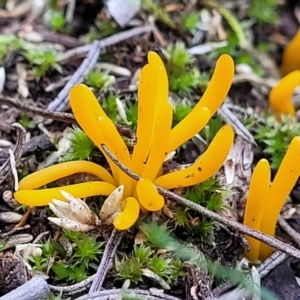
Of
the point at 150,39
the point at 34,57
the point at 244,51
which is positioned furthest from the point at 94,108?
the point at 244,51

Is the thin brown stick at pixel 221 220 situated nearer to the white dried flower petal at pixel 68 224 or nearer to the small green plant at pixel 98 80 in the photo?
the white dried flower petal at pixel 68 224

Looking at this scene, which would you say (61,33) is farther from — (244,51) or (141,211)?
(141,211)

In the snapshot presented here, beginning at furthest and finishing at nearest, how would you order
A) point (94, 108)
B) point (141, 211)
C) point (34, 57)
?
point (34, 57)
point (141, 211)
point (94, 108)

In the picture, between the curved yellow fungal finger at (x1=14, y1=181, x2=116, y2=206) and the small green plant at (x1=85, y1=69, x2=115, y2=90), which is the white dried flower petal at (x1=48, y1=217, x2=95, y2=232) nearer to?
the curved yellow fungal finger at (x1=14, y1=181, x2=116, y2=206)

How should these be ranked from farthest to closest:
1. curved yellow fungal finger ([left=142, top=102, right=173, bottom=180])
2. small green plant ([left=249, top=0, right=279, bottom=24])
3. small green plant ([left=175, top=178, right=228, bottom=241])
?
small green plant ([left=249, top=0, right=279, bottom=24])
small green plant ([left=175, top=178, right=228, bottom=241])
curved yellow fungal finger ([left=142, top=102, right=173, bottom=180])

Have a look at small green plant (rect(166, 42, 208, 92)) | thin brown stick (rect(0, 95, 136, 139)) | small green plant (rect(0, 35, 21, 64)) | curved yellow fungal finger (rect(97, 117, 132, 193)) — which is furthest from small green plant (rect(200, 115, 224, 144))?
small green plant (rect(0, 35, 21, 64))

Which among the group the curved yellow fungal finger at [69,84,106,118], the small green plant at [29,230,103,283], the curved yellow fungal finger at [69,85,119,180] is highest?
the curved yellow fungal finger at [69,84,106,118]

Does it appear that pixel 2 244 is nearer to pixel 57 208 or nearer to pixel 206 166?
pixel 57 208
